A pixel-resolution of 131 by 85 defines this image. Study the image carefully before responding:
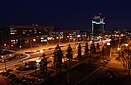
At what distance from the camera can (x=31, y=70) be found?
42.1 metres

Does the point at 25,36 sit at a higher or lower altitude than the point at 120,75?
higher

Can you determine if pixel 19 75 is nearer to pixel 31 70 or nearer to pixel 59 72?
pixel 31 70

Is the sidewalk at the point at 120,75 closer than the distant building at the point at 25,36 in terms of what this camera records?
Yes

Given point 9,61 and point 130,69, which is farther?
point 9,61

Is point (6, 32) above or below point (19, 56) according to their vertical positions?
above

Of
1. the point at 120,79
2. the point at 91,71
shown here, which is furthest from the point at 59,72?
the point at 120,79

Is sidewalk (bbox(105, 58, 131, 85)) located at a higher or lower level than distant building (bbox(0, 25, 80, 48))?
lower

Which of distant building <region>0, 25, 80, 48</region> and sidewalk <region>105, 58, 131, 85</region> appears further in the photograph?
distant building <region>0, 25, 80, 48</region>

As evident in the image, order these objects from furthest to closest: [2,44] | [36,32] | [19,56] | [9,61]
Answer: [36,32]
[2,44]
[19,56]
[9,61]

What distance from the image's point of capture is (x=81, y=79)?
108ft

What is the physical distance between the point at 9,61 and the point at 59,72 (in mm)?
21204

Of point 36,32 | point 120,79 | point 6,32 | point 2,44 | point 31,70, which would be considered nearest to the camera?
point 120,79

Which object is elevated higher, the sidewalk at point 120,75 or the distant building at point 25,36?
the distant building at point 25,36

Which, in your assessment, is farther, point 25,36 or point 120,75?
point 25,36
